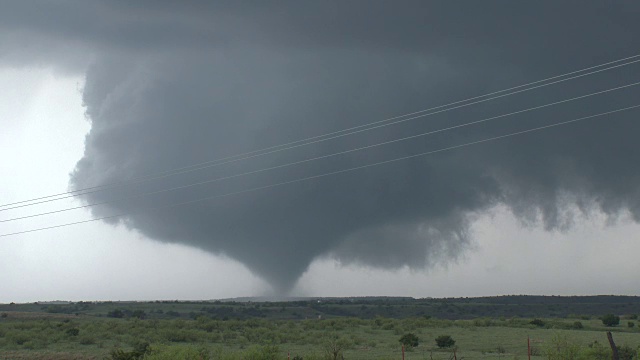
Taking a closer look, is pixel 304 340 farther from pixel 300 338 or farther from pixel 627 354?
pixel 627 354

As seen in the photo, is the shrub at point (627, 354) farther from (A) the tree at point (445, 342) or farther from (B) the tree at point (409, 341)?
(B) the tree at point (409, 341)

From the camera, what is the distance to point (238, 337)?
106 metres

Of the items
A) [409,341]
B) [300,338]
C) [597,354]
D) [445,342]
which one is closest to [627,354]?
[597,354]

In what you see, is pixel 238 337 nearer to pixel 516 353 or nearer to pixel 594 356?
pixel 516 353

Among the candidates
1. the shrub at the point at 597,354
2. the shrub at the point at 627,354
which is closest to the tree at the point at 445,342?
the shrub at the point at 627,354

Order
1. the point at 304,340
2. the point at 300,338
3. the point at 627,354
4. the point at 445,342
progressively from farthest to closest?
the point at 300,338 → the point at 304,340 → the point at 445,342 → the point at 627,354

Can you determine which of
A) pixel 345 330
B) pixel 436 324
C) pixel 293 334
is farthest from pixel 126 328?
pixel 436 324

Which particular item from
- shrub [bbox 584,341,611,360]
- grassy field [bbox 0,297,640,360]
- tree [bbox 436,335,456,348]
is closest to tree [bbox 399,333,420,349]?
grassy field [bbox 0,297,640,360]

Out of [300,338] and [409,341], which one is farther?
[300,338]

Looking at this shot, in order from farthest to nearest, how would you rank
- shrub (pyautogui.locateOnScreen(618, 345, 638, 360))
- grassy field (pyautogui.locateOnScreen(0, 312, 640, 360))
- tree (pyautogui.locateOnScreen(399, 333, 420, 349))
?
1. tree (pyautogui.locateOnScreen(399, 333, 420, 349))
2. grassy field (pyautogui.locateOnScreen(0, 312, 640, 360))
3. shrub (pyautogui.locateOnScreen(618, 345, 638, 360))

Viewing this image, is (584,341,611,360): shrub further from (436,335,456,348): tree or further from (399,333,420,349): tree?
(399,333,420,349): tree

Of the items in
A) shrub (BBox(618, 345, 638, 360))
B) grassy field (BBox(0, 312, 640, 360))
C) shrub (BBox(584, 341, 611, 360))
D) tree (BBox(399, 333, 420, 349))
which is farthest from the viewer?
tree (BBox(399, 333, 420, 349))

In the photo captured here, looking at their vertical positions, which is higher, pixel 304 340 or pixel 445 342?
pixel 304 340

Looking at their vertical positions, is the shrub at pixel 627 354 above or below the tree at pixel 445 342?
below
